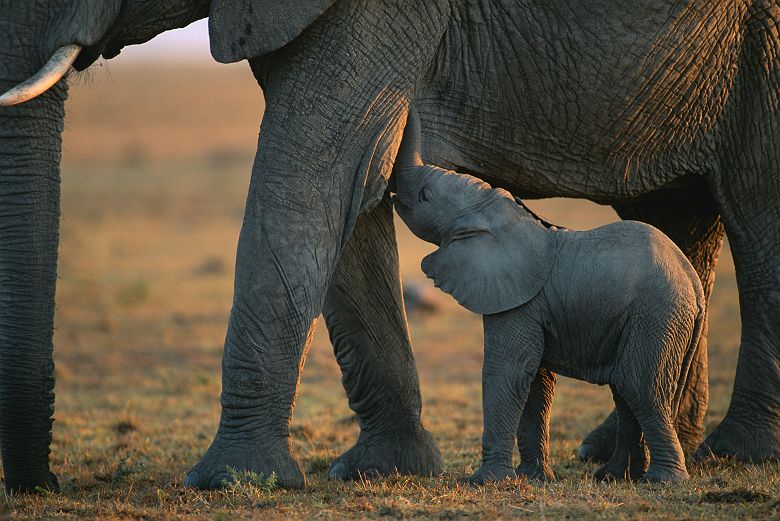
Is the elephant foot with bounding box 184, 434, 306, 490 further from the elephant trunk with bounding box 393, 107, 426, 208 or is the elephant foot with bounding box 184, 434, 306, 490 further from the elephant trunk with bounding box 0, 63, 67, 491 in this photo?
the elephant trunk with bounding box 393, 107, 426, 208

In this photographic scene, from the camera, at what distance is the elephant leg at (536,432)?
601 centimetres

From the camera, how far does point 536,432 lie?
6.02 meters

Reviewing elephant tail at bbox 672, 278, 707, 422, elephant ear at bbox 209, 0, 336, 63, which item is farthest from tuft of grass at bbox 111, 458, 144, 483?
elephant tail at bbox 672, 278, 707, 422

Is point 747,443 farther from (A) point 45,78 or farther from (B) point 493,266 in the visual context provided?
(A) point 45,78

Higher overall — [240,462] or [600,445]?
[600,445]

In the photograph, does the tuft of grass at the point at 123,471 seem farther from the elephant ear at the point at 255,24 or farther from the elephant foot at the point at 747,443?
the elephant foot at the point at 747,443

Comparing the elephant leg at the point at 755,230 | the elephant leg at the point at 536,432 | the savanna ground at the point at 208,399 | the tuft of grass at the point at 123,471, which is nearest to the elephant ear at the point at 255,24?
the savanna ground at the point at 208,399

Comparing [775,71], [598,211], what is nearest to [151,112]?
[598,211]

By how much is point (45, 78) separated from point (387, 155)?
1.52 meters

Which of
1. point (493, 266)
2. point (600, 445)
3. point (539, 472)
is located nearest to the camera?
point (493, 266)

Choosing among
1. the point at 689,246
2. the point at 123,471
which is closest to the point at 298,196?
the point at 123,471

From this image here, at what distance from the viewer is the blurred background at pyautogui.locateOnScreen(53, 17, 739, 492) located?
7915 millimetres

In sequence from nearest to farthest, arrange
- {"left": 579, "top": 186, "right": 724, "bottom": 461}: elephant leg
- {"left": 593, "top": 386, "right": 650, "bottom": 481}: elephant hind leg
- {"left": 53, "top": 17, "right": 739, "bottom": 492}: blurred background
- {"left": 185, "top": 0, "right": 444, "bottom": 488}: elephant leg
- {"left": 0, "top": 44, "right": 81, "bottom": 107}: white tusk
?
{"left": 0, "top": 44, "right": 81, "bottom": 107}: white tusk
{"left": 185, "top": 0, "right": 444, "bottom": 488}: elephant leg
{"left": 593, "top": 386, "right": 650, "bottom": 481}: elephant hind leg
{"left": 579, "top": 186, "right": 724, "bottom": 461}: elephant leg
{"left": 53, "top": 17, "right": 739, "bottom": 492}: blurred background

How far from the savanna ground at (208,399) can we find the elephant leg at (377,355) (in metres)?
0.26
